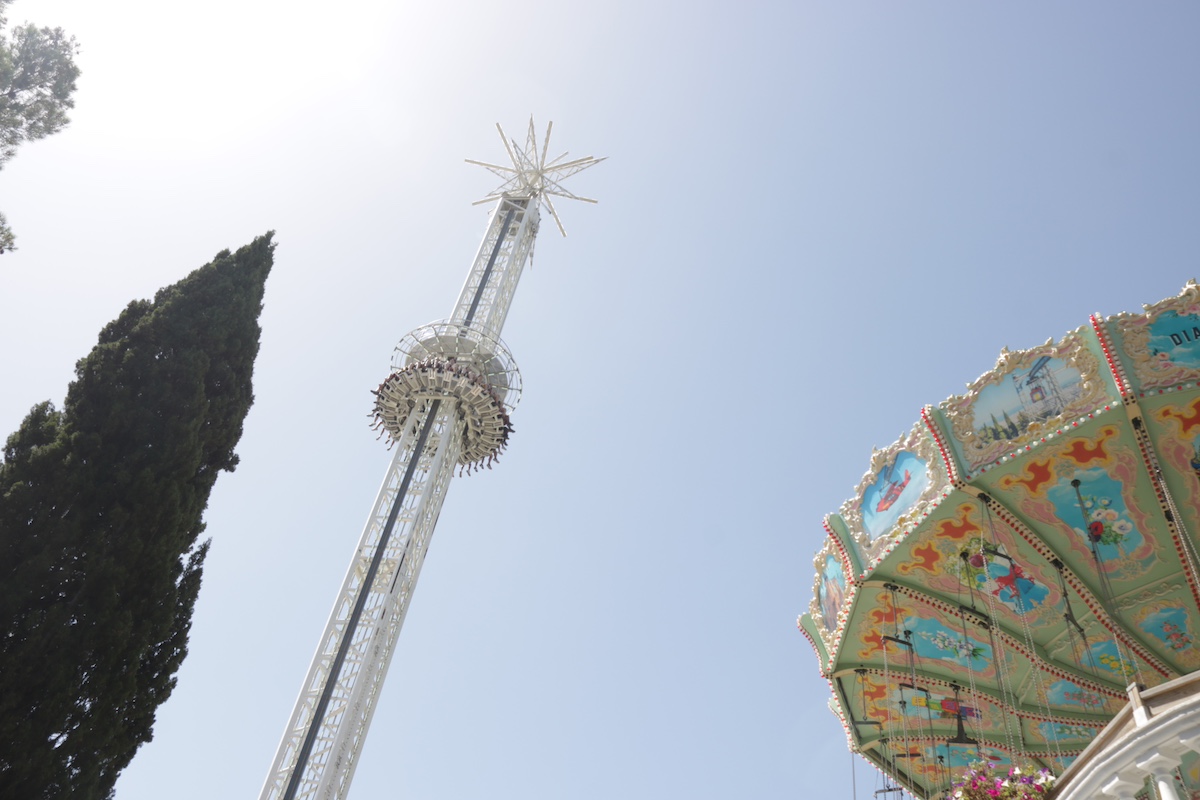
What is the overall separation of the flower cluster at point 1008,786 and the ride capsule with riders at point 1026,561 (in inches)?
58.2

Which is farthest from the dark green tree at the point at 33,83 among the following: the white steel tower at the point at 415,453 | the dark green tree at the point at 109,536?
the white steel tower at the point at 415,453

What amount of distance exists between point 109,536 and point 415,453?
8.60m

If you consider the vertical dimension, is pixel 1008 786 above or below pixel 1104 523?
below

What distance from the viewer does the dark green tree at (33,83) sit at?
35.5 feet

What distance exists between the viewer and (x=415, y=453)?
757 inches

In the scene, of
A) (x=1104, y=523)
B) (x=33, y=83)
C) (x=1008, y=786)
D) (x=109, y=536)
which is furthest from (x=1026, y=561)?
(x=33, y=83)

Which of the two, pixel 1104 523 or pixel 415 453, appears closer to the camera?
pixel 1104 523

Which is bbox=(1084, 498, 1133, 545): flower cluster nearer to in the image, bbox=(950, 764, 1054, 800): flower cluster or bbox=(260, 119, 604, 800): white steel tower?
bbox=(950, 764, 1054, 800): flower cluster

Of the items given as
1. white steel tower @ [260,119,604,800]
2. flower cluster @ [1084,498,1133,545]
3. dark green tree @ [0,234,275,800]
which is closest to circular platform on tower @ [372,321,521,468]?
white steel tower @ [260,119,604,800]

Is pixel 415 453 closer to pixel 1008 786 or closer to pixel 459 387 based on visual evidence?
pixel 459 387

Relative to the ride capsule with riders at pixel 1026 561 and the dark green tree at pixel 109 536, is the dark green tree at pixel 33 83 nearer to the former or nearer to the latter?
the dark green tree at pixel 109 536

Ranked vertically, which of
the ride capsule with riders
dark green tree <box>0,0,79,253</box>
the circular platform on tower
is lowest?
the ride capsule with riders

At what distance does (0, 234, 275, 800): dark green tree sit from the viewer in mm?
9758

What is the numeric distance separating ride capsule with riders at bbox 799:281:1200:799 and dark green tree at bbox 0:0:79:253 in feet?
36.3
